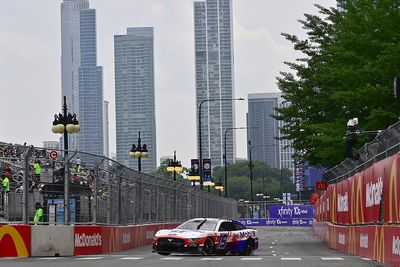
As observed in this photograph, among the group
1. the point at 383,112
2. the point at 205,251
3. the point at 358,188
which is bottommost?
the point at 205,251

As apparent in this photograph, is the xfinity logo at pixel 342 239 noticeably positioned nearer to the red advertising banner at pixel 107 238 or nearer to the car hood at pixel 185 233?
the car hood at pixel 185 233

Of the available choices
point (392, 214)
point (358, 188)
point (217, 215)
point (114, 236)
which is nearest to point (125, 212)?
point (114, 236)

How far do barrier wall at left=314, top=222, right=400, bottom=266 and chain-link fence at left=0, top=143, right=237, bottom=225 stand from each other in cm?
776

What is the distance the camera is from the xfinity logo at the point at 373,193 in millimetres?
21812

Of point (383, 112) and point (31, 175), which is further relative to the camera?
point (383, 112)

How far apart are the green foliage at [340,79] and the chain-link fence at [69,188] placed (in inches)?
398

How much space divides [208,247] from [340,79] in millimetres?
18049

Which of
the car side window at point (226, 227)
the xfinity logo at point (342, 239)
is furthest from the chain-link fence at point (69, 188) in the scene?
the xfinity logo at point (342, 239)

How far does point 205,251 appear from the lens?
2822cm

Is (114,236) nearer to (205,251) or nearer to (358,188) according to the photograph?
(205,251)

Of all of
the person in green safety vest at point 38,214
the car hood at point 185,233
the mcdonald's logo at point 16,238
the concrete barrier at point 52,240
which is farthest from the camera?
the car hood at point 185,233

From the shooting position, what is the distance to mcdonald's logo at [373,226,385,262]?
21250 millimetres

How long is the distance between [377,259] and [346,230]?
404 inches

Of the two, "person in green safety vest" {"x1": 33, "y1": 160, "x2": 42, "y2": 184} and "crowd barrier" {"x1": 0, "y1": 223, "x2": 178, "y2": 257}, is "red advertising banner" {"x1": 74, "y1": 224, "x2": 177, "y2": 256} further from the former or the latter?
"person in green safety vest" {"x1": 33, "y1": 160, "x2": 42, "y2": 184}
